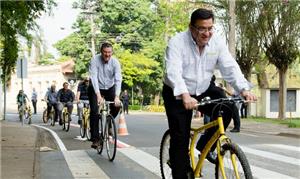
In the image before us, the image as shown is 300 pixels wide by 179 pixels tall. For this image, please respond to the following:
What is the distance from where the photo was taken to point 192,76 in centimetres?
501

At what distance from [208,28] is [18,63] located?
1777 cm

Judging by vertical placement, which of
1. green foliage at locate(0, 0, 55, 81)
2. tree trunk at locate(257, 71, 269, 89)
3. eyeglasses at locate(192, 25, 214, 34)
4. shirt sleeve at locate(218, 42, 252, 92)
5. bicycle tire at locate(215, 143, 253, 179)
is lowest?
bicycle tire at locate(215, 143, 253, 179)

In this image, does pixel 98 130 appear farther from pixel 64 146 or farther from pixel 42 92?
pixel 42 92

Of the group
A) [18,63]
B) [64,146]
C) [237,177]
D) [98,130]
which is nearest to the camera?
[237,177]

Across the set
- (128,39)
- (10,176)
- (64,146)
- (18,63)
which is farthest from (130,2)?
(10,176)

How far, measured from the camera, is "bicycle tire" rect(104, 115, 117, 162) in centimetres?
859

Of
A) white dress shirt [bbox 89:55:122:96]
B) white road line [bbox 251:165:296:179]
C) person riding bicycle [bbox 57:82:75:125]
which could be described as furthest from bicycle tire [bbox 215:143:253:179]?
person riding bicycle [bbox 57:82:75:125]

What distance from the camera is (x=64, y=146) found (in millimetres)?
11148

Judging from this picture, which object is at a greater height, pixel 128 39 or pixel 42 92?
pixel 128 39

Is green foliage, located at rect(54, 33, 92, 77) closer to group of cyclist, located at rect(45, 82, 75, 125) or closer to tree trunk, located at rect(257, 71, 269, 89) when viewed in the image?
tree trunk, located at rect(257, 71, 269, 89)

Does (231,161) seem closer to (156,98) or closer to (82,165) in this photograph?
(82,165)

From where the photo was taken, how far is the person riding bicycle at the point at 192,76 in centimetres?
477

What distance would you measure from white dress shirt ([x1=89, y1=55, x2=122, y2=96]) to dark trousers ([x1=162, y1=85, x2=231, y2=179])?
146 inches

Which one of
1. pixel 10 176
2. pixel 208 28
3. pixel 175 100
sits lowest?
pixel 10 176
